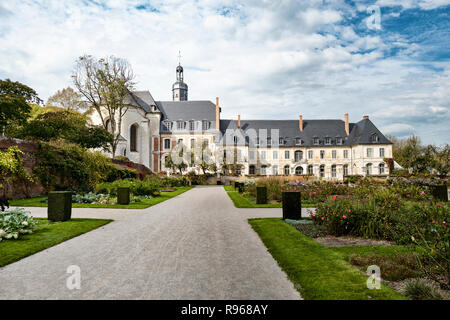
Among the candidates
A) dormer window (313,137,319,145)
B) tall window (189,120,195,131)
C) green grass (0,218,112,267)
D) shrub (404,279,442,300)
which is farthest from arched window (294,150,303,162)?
shrub (404,279,442,300)

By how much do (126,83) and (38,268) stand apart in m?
30.6

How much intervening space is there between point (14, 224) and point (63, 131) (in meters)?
21.8

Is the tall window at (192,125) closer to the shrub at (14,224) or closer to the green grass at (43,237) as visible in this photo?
the green grass at (43,237)

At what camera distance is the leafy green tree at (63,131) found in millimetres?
22516

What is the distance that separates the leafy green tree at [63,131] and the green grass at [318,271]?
23613 mm

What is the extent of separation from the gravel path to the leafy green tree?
2062 centimetres

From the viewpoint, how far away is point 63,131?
2477 cm

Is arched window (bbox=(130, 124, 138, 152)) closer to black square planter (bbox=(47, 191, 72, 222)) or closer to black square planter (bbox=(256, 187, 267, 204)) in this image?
black square planter (bbox=(256, 187, 267, 204))

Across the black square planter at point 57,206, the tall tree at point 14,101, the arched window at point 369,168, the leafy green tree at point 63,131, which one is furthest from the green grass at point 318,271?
the arched window at point 369,168

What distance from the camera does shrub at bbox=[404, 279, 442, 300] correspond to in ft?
9.60

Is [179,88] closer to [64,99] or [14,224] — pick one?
[64,99]

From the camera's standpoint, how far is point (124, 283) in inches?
134

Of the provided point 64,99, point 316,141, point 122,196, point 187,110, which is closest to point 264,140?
point 316,141
